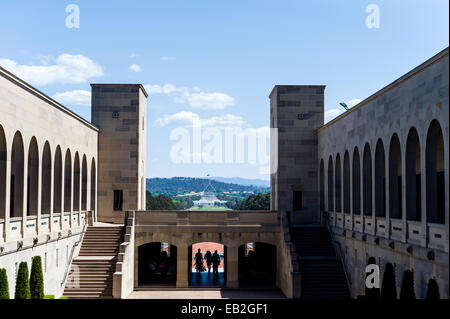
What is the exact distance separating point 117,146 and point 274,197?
1336 centimetres

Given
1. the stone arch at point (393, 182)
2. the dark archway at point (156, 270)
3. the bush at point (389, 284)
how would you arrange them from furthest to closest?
the dark archway at point (156, 270), the stone arch at point (393, 182), the bush at point (389, 284)

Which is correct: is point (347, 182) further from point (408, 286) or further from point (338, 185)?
point (408, 286)

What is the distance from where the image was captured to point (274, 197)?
4600 cm

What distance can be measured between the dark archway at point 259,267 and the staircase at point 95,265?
9.20 meters

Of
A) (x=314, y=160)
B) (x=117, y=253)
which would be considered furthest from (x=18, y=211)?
(x=314, y=160)

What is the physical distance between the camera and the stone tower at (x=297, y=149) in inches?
1720

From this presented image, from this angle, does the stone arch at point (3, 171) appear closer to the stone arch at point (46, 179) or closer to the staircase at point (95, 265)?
the stone arch at point (46, 179)

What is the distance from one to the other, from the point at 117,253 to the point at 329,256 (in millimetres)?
13839

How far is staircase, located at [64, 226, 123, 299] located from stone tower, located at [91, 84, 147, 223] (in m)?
5.85

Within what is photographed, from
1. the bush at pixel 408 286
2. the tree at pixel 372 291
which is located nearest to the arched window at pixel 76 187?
the tree at pixel 372 291

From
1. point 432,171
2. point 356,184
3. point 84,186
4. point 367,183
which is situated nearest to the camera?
point 432,171

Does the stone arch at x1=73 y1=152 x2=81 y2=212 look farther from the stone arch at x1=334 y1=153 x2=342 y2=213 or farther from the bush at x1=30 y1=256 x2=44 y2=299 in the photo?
the stone arch at x1=334 y1=153 x2=342 y2=213

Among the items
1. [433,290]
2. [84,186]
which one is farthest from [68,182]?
[433,290]
